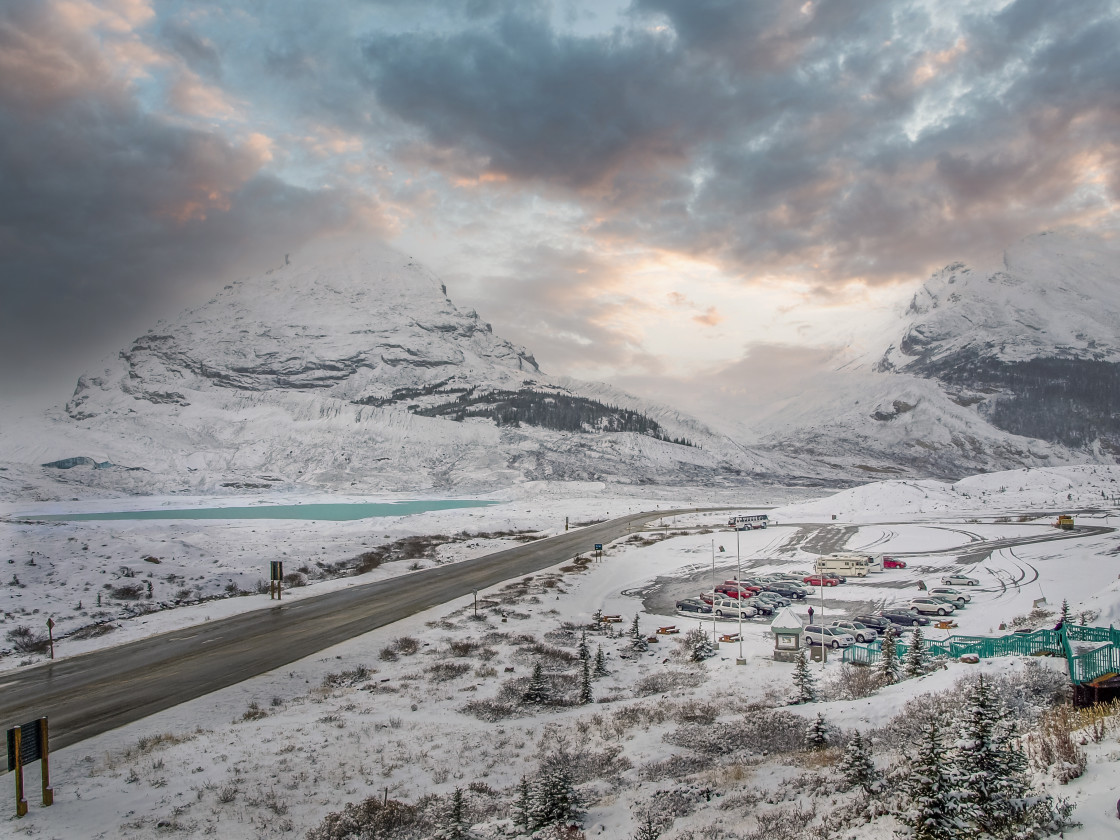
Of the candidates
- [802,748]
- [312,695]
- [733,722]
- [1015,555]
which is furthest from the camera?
[1015,555]

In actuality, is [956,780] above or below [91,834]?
above

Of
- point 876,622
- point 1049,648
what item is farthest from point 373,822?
point 876,622

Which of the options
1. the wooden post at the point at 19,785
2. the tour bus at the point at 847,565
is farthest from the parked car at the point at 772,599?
the wooden post at the point at 19,785

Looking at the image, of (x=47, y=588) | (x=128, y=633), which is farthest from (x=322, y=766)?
(x=47, y=588)

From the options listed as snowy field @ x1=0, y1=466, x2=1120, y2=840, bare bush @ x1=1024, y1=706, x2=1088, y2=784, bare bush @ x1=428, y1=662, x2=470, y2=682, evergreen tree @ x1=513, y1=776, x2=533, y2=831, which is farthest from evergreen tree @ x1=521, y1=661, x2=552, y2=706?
bare bush @ x1=1024, y1=706, x2=1088, y2=784

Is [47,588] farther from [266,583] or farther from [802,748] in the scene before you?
[802,748]

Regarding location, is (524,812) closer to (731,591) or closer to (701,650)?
(701,650)

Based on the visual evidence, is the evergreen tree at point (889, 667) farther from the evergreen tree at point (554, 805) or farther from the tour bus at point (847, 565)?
the tour bus at point (847, 565)

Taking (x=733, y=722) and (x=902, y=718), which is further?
(x=733, y=722)

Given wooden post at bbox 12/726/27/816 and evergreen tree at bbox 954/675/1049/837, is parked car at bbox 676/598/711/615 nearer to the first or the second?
evergreen tree at bbox 954/675/1049/837
